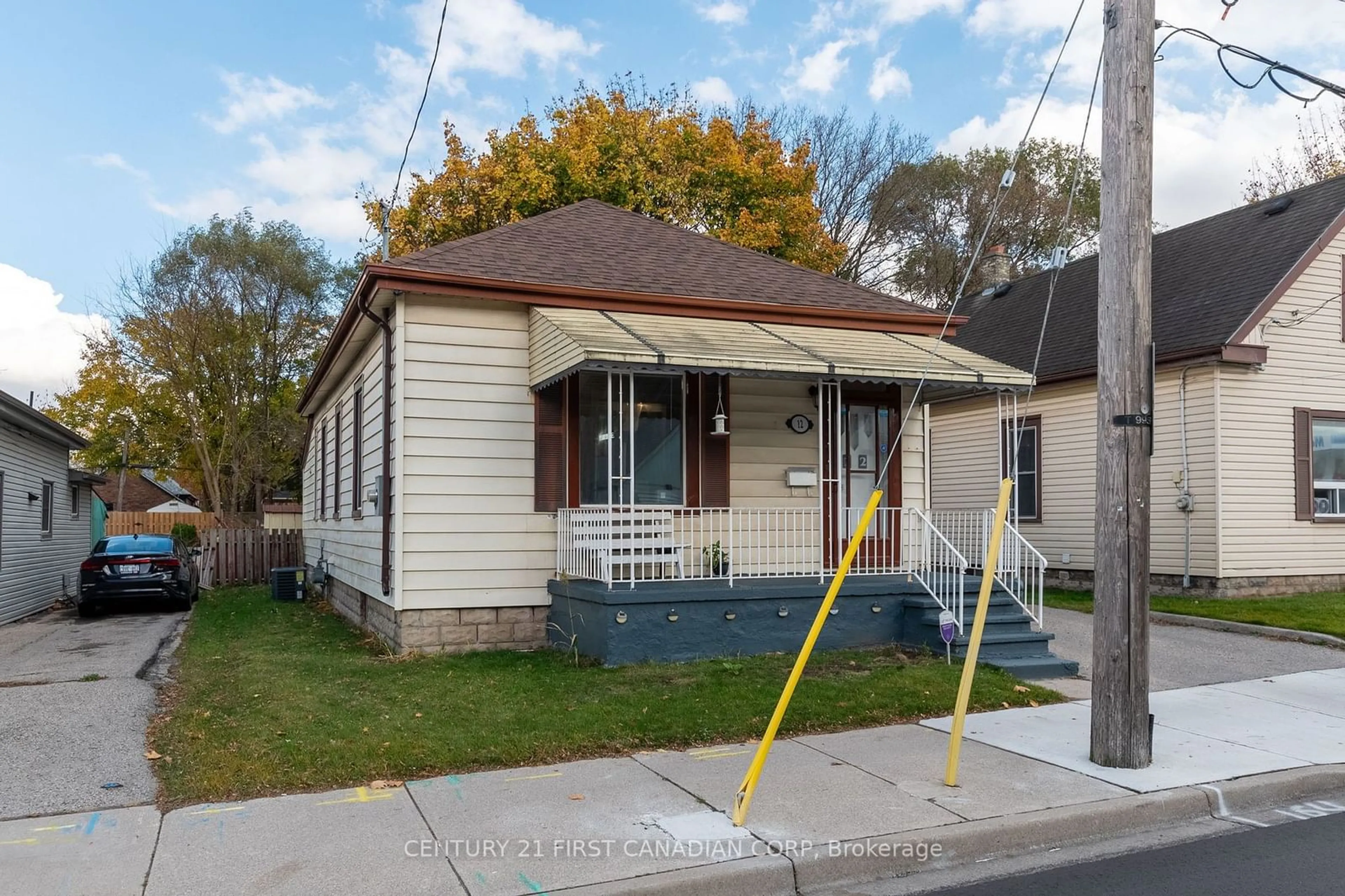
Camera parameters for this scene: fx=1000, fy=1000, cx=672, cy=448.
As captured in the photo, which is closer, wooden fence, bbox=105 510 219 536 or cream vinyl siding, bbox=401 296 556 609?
cream vinyl siding, bbox=401 296 556 609

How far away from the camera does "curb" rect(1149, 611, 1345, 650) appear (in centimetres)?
1091

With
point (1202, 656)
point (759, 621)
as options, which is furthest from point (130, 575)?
point (1202, 656)

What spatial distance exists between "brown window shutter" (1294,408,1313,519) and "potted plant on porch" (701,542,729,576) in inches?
381

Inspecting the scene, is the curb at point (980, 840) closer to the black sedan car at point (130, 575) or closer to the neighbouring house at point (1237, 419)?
the neighbouring house at point (1237, 419)

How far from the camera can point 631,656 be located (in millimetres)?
9148

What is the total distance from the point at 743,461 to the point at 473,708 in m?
4.54

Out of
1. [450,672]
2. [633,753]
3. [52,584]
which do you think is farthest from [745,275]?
[52,584]

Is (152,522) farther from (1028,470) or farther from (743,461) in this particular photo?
(743,461)

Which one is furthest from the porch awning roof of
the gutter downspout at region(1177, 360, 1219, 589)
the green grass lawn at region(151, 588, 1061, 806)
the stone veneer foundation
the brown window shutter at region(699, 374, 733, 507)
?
the gutter downspout at region(1177, 360, 1219, 589)

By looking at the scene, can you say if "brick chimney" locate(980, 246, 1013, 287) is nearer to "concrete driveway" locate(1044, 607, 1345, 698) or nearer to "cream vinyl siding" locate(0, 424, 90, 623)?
"concrete driveway" locate(1044, 607, 1345, 698)

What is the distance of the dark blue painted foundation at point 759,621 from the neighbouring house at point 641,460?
0.08 ft

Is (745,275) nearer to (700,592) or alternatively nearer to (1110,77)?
(700,592)

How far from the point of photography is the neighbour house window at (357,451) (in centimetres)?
1299

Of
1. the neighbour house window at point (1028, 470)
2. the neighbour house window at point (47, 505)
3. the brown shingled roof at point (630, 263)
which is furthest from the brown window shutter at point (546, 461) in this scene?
the neighbour house window at point (47, 505)
